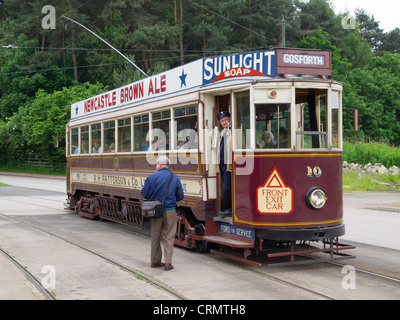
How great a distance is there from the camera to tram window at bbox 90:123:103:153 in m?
15.3

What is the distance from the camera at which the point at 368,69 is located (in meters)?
64.9

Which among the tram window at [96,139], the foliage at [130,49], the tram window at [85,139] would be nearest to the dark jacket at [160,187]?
the tram window at [96,139]

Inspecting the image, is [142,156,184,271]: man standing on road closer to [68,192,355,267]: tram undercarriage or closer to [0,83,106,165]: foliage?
[68,192,355,267]: tram undercarriage

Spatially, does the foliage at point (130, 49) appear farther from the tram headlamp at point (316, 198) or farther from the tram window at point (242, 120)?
the tram headlamp at point (316, 198)

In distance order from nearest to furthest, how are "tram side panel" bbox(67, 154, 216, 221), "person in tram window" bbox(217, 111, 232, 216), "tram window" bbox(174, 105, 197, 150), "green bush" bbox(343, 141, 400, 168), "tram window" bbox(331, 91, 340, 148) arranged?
"tram window" bbox(331, 91, 340, 148) → "person in tram window" bbox(217, 111, 232, 216) → "tram side panel" bbox(67, 154, 216, 221) → "tram window" bbox(174, 105, 197, 150) → "green bush" bbox(343, 141, 400, 168)

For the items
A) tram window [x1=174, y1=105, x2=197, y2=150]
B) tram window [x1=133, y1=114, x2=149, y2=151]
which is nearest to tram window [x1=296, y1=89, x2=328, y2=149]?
tram window [x1=174, y1=105, x2=197, y2=150]

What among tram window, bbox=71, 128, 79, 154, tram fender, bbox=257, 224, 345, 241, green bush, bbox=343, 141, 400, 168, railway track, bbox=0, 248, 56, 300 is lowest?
railway track, bbox=0, 248, 56, 300

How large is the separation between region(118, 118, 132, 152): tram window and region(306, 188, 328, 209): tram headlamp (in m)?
5.71

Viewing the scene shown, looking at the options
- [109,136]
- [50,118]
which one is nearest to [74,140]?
[109,136]

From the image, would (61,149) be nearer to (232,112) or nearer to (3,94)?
(3,94)

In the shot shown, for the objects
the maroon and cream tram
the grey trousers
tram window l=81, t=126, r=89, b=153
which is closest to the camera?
the maroon and cream tram

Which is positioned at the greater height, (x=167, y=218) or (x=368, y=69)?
(x=368, y=69)

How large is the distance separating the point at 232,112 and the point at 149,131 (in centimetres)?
321

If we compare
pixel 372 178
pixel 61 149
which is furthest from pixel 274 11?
pixel 372 178
